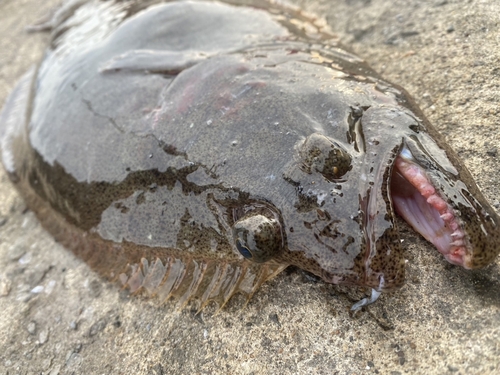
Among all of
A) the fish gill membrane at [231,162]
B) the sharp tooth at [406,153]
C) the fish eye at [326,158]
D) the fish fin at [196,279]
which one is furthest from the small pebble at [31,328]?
the sharp tooth at [406,153]

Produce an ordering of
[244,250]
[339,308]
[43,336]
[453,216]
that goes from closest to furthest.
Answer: [453,216]
[244,250]
[339,308]
[43,336]

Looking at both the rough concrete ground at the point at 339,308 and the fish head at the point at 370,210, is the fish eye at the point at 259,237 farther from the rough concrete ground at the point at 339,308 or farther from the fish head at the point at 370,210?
the rough concrete ground at the point at 339,308

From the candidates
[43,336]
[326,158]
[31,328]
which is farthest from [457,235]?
[31,328]

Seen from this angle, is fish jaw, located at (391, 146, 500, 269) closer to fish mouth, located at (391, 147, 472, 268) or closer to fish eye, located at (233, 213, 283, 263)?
fish mouth, located at (391, 147, 472, 268)

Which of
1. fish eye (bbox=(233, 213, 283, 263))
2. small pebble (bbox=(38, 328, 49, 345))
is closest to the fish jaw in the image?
fish eye (bbox=(233, 213, 283, 263))

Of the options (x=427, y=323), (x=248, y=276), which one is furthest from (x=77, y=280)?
(x=427, y=323)

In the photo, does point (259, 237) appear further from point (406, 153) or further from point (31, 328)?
point (31, 328)
